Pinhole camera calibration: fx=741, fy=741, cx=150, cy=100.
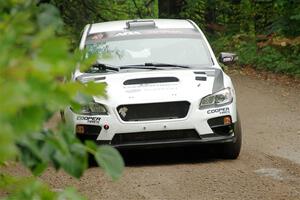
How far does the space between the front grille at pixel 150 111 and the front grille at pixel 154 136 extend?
0.57 ft

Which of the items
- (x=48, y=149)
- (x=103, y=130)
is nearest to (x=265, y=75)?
(x=103, y=130)

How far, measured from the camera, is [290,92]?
15.0 meters

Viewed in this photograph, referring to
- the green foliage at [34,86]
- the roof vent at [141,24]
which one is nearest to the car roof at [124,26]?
the roof vent at [141,24]

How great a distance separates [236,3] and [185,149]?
1477 centimetres

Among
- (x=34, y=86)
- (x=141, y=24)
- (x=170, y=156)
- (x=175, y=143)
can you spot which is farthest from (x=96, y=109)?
(x=34, y=86)

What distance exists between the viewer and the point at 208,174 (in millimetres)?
7727

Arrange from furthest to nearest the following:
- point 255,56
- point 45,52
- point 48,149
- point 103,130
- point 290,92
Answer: point 255,56 → point 290,92 → point 103,130 → point 48,149 → point 45,52

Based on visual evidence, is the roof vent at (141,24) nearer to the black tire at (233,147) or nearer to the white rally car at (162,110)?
the white rally car at (162,110)

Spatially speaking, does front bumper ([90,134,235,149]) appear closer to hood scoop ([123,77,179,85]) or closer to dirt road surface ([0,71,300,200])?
dirt road surface ([0,71,300,200])

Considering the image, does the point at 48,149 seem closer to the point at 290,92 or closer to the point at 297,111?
the point at 297,111

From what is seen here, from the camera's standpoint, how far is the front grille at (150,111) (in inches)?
317

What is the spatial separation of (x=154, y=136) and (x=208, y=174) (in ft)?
2.60

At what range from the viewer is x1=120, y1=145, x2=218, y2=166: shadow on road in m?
8.64

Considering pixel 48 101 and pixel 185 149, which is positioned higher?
pixel 48 101
